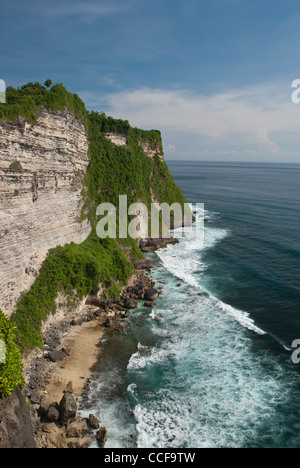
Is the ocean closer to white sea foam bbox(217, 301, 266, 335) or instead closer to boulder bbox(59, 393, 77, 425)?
white sea foam bbox(217, 301, 266, 335)

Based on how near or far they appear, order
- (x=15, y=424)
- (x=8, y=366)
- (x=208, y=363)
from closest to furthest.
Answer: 1. (x=15, y=424)
2. (x=8, y=366)
3. (x=208, y=363)

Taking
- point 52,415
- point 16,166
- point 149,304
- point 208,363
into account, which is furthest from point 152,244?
point 52,415

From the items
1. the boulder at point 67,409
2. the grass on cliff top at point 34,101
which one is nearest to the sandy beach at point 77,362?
the boulder at point 67,409

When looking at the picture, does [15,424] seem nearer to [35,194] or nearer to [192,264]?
[35,194]

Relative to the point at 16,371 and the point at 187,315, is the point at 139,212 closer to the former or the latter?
the point at 187,315

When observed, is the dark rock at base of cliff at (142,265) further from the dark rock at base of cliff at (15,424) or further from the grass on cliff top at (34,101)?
the dark rock at base of cliff at (15,424)

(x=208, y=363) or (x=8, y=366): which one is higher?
(x=8, y=366)
